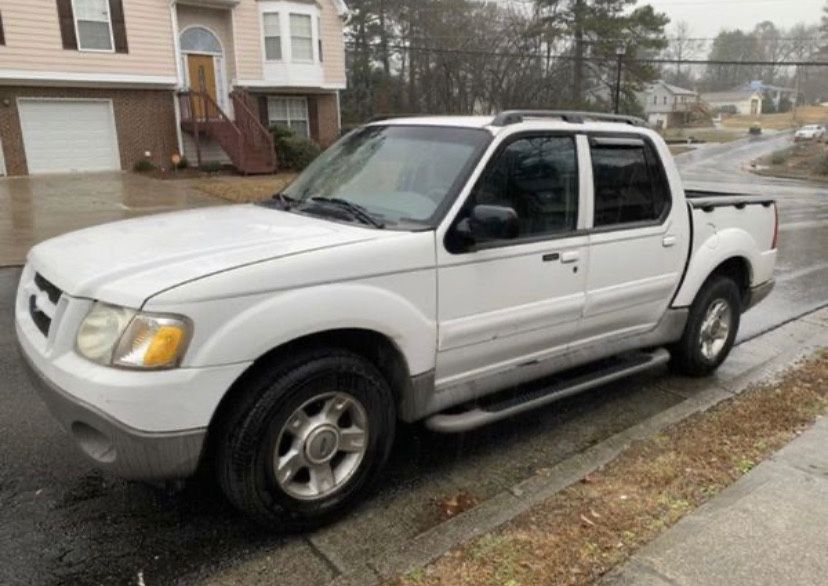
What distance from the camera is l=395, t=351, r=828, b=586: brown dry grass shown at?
2.72 meters

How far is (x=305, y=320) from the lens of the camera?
2.83 meters

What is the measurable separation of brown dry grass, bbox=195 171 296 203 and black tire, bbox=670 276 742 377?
10.1 m

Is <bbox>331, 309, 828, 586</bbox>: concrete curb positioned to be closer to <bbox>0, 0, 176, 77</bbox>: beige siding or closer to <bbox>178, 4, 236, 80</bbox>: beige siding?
<bbox>0, 0, 176, 77</bbox>: beige siding

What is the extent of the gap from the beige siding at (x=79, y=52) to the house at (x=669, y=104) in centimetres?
7861

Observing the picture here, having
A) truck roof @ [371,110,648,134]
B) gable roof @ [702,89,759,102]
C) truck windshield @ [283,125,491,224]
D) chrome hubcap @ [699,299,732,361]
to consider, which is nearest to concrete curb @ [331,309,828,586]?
chrome hubcap @ [699,299,732,361]

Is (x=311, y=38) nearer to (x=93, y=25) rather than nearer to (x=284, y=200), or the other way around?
(x=93, y=25)

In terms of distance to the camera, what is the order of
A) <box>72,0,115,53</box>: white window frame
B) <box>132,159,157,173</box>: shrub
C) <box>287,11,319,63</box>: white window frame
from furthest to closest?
<box>287,11,319,63</box>: white window frame, <box>132,159,157,173</box>: shrub, <box>72,0,115,53</box>: white window frame

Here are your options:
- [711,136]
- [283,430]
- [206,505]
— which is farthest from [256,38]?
[711,136]

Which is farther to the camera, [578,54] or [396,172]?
[578,54]

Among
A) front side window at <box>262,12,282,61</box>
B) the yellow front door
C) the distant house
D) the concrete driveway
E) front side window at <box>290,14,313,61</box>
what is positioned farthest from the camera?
the distant house

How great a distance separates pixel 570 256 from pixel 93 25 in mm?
19840

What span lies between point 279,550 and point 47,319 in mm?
1435

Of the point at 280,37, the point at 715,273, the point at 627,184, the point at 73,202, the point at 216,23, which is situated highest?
the point at 216,23

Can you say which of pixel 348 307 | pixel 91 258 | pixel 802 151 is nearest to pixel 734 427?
pixel 348 307
